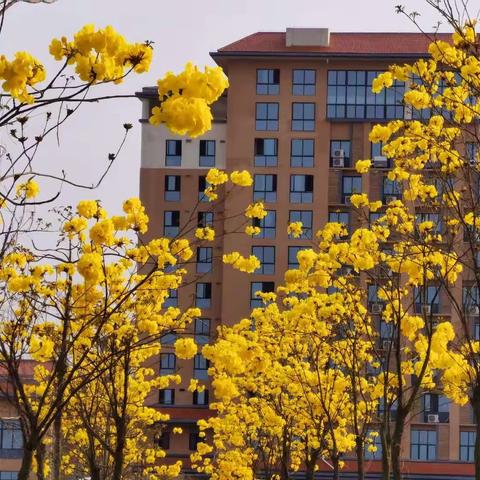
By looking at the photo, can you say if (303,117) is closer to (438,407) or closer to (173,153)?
(173,153)

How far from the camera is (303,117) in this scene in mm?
65562

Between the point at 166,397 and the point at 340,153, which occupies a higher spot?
the point at 340,153

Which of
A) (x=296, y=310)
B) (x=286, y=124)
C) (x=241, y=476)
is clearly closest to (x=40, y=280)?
(x=296, y=310)

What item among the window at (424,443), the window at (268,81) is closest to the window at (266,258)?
the window at (268,81)

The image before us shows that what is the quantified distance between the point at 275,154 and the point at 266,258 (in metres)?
5.40

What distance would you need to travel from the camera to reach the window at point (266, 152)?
6538cm

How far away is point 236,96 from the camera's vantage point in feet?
216

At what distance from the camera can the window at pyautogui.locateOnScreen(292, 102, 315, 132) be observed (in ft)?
215

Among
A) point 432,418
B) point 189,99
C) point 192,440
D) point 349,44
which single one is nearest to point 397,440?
point 189,99

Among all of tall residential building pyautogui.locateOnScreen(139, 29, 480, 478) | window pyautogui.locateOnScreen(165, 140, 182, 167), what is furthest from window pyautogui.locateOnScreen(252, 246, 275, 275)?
window pyautogui.locateOnScreen(165, 140, 182, 167)

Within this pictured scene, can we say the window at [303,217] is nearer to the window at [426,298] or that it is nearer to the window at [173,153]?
the window at [173,153]

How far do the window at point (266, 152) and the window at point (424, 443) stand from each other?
50.5 feet

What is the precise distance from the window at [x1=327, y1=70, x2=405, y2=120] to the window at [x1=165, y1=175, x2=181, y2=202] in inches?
336

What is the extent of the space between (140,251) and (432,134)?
3.08 metres
